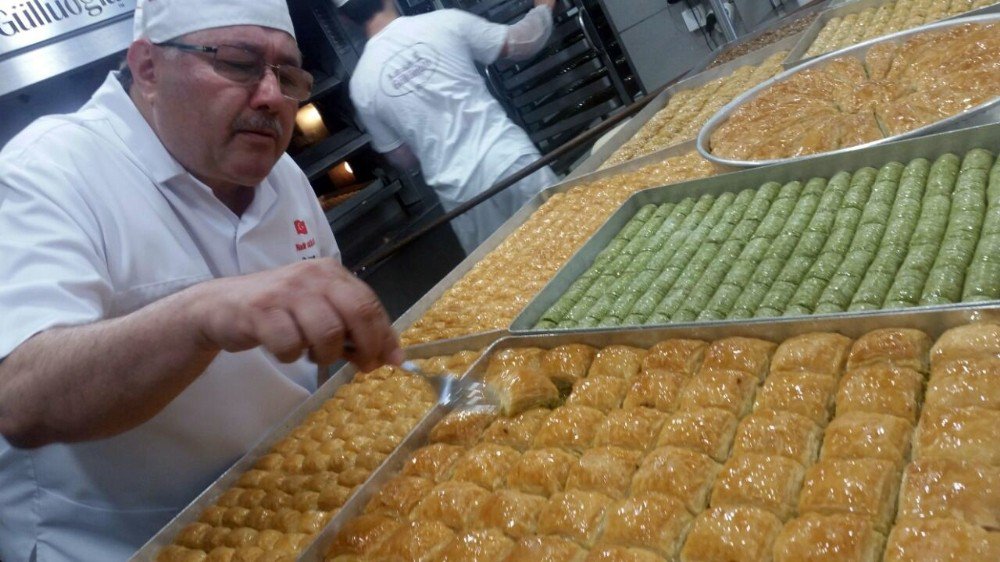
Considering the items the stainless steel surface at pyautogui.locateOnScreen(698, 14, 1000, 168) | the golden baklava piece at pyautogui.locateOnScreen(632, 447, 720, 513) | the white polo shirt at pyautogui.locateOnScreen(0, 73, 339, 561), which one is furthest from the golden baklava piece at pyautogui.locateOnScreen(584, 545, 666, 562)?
the stainless steel surface at pyautogui.locateOnScreen(698, 14, 1000, 168)

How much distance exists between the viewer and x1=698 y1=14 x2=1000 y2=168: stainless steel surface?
87.0 inches

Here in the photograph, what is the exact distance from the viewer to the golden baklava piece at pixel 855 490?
1196mm

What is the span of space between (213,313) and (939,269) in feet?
5.77

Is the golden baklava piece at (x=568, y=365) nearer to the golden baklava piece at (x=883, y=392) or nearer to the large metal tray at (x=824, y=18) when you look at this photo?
the golden baklava piece at (x=883, y=392)

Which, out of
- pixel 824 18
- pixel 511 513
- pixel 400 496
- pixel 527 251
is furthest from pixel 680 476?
pixel 824 18

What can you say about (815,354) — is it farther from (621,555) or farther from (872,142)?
(872,142)

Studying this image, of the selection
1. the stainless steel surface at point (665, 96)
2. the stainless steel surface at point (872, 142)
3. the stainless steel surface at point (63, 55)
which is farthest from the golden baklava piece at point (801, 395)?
the stainless steel surface at point (63, 55)

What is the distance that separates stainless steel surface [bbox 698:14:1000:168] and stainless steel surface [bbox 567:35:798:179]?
0.87m

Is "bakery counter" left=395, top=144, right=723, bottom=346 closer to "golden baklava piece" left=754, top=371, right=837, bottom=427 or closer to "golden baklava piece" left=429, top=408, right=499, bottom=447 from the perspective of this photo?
"golden baklava piece" left=429, top=408, right=499, bottom=447

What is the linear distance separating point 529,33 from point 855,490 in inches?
176

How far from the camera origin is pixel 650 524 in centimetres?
134

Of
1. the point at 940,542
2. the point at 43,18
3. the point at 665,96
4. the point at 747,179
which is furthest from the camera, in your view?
the point at 665,96

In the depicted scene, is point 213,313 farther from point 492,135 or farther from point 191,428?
point 492,135

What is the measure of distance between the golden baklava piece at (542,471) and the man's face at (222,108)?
130 centimetres
